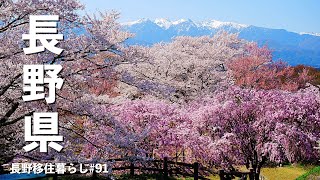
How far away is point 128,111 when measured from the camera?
1580 cm

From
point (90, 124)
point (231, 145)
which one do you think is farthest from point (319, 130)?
point (90, 124)

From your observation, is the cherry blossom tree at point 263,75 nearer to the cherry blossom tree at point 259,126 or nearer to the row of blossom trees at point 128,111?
the row of blossom trees at point 128,111

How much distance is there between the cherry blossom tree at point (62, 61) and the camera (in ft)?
28.6

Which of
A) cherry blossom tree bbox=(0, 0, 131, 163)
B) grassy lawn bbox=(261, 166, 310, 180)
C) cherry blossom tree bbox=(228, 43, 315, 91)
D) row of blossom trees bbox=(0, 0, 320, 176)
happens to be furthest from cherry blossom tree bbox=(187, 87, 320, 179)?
cherry blossom tree bbox=(228, 43, 315, 91)

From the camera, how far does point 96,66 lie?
978 centimetres

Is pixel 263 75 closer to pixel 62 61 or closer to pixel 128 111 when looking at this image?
pixel 128 111

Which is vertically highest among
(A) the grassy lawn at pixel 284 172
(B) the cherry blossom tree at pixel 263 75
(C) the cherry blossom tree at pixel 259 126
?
(B) the cherry blossom tree at pixel 263 75

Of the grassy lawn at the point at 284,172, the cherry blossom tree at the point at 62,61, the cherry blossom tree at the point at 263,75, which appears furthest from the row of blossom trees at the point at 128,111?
the cherry blossom tree at the point at 263,75

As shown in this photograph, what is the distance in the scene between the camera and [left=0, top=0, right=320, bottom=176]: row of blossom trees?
29.7ft

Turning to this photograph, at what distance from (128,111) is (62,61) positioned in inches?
269

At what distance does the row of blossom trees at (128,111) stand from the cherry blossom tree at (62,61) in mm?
24

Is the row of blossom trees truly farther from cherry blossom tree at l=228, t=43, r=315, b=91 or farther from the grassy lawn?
cherry blossom tree at l=228, t=43, r=315, b=91

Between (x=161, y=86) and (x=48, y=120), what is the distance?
3272 mm

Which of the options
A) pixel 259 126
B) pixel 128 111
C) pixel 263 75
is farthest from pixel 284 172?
pixel 263 75
